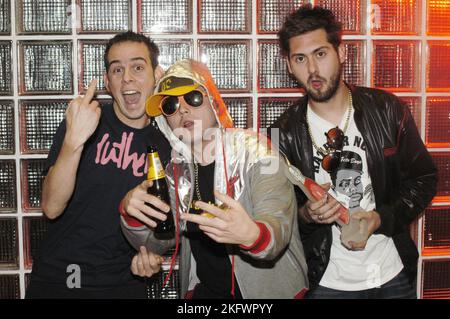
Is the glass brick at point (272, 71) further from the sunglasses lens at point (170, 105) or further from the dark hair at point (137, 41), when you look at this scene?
the sunglasses lens at point (170, 105)

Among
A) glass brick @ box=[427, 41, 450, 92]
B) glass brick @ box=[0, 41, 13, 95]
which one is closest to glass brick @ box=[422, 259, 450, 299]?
glass brick @ box=[427, 41, 450, 92]

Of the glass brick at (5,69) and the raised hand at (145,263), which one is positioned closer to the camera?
the raised hand at (145,263)

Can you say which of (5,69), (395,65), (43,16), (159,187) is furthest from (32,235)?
(395,65)

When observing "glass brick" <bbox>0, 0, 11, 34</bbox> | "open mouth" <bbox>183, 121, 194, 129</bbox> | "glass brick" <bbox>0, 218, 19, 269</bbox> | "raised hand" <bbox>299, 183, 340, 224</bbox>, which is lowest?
"glass brick" <bbox>0, 218, 19, 269</bbox>

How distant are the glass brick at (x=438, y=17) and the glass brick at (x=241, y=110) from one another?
4.69 feet

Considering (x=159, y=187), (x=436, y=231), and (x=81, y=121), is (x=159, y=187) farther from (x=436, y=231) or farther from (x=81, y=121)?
(x=436, y=231)

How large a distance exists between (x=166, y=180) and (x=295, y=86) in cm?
135

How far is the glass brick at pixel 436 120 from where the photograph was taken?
332cm

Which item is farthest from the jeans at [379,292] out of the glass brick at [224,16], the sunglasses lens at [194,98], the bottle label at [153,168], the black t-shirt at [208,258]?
the glass brick at [224,16]

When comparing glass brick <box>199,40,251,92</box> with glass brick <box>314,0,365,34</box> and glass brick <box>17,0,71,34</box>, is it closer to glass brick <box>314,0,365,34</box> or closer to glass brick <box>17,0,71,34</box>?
glass brick <box>314,0,365,34</box>

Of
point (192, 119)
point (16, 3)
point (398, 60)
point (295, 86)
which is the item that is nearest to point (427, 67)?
point (398, 60)

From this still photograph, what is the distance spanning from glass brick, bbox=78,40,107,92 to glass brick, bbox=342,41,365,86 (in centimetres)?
174

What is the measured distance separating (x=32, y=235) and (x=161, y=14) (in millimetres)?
1818

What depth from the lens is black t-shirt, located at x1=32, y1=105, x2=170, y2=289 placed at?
256cm
